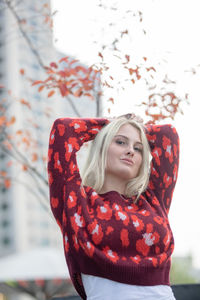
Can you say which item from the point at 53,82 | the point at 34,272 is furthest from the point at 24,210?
the point at 53,82

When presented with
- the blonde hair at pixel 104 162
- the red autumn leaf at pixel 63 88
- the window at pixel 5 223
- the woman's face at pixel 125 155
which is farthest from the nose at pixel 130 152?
the window at pixel 5 223

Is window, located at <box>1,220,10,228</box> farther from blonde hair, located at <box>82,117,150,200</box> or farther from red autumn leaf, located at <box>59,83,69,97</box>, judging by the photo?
blonde hair, located at <box>82,117,150,200</box>

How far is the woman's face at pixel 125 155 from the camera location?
2168 millimetres

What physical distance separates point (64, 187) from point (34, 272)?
6419 millimetres

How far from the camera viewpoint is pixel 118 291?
1912 mm

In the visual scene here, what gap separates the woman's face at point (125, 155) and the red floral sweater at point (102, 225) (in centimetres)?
11

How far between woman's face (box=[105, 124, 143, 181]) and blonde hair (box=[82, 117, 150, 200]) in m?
0.03

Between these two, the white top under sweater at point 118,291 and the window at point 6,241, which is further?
the window at point 6,241

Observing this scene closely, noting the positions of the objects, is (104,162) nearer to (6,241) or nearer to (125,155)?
(125,155)

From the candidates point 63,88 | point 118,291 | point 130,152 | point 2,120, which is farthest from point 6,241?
point 118,291

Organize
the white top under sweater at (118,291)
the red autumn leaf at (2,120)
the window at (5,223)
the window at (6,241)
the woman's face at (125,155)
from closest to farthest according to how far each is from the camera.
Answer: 1. the white top under sweater at (118,291)
2. the woman's face at (125,155)
3. the red autumn leaf at (2,120)
4. the window at (6,241)
5. the window at (5,223)

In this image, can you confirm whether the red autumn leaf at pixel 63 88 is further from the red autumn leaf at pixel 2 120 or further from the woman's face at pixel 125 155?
the red autumn leaf at pixel 2 120

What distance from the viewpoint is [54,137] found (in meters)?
2.20

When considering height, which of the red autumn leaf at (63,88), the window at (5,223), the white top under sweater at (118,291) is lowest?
the window at (5,223)
